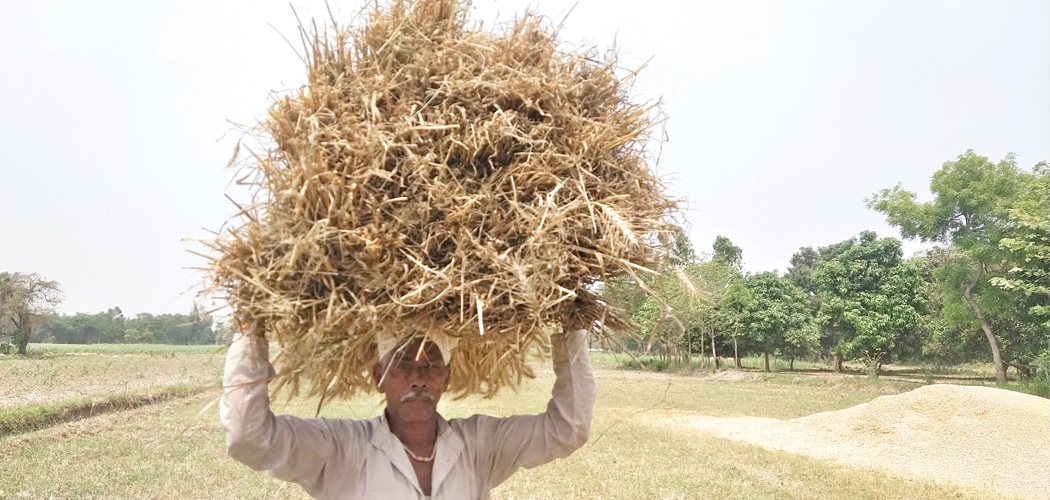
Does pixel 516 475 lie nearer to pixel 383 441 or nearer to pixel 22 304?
pixel 383 441

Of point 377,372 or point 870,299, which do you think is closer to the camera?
point 377,372

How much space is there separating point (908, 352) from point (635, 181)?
38791mm

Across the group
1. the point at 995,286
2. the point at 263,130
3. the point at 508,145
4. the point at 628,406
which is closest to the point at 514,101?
the point at 508,145

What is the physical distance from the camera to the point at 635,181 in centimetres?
192

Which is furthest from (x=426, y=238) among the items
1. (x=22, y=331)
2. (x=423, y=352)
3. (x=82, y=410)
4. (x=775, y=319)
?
(x=22, y=331)

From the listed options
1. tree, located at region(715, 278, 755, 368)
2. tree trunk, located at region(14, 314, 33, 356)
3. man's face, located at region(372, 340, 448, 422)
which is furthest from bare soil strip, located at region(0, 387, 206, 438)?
tree, located at region(715, 278, 755, 368)

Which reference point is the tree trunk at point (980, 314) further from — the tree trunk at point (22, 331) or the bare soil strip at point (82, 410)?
the tree trunk at point (22, 331)

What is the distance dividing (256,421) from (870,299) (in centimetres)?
3802

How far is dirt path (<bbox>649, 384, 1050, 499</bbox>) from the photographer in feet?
29.6

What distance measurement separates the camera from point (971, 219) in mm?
26672

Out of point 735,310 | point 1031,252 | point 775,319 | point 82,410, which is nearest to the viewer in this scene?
point 82,410

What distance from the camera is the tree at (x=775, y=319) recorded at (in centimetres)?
3700

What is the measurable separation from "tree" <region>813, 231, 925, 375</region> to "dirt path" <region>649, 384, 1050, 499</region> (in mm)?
22072

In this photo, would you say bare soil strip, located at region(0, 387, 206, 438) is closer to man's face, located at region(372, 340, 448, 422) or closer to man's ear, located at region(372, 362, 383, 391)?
man's ear, located at region(372, 362, 383, 391)
